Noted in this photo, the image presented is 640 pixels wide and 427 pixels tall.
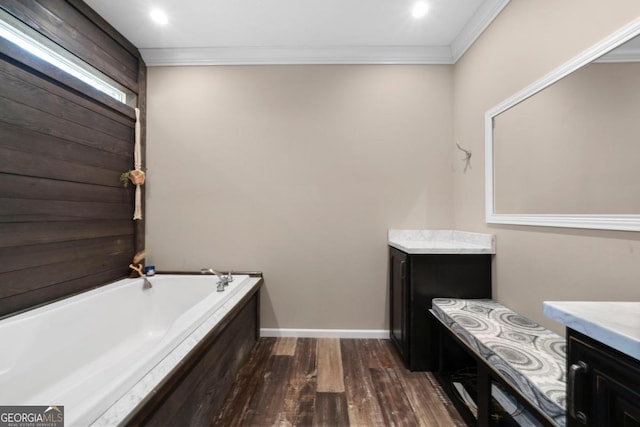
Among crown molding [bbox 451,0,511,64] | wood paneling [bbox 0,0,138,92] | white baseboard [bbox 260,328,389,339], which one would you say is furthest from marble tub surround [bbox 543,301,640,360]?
wood paneling [bbox 0,0,138,92]

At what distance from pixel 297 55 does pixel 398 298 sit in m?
2.32

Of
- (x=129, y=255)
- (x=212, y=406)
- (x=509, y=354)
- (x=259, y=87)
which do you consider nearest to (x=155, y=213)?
(x=129, y=255)

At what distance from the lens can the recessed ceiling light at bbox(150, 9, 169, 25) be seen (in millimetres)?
1951

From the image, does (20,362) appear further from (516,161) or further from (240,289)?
(516,161)

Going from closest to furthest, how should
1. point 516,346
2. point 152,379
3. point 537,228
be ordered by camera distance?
point 152,379 < point 516,346 < point 537,228

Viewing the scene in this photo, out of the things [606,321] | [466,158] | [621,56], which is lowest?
[606,321]

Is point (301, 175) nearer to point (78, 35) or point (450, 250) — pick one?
point (450, 250)

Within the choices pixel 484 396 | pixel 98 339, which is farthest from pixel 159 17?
pixel 484 396

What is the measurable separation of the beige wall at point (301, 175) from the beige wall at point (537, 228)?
0.35 m

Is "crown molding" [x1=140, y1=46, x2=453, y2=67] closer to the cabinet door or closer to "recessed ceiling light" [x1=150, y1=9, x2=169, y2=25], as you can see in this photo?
"recessed ceiling light" [x1=150, y1=9, x2=169, y2=25]

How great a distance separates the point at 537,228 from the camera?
144cm

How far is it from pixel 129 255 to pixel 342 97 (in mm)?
2415

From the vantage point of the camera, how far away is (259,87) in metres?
2.40

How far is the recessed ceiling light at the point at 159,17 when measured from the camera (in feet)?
6.40
